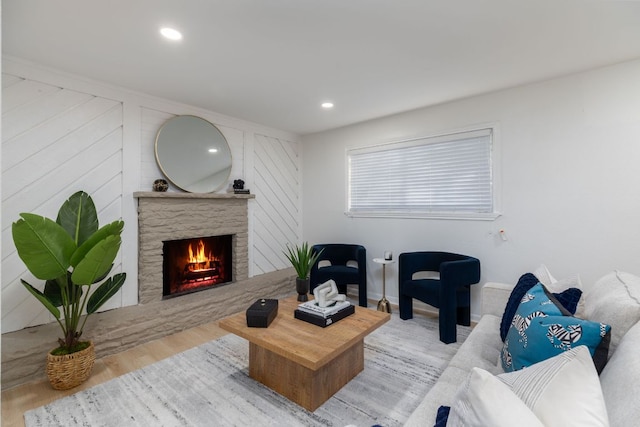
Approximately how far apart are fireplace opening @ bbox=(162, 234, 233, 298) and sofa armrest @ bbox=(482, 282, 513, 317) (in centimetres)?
302

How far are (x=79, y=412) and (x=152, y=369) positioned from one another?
0.53 metres

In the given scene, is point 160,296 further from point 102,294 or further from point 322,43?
point 322,43

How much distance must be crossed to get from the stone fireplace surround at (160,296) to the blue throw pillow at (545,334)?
2.93 m

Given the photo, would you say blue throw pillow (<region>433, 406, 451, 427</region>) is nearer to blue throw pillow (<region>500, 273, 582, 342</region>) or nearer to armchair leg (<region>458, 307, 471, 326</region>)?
blue throw pillow (<region>500, 273, 582, 342</region>)

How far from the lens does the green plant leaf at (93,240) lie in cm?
217

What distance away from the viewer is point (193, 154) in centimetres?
360

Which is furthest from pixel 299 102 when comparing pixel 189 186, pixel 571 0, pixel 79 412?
pixel 79 412

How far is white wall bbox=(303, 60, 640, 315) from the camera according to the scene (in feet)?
8.48

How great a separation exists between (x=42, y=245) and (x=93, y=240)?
28 cm

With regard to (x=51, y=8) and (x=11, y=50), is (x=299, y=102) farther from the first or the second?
(x=11, y=50)

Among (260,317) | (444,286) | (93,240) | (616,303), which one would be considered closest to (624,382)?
(616,303)

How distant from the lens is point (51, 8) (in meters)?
1.84


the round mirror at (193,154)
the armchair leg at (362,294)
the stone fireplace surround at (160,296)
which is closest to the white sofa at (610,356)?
the armchair leg at (362,294)

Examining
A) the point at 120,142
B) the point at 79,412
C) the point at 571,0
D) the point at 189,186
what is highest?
the point at 571,0
